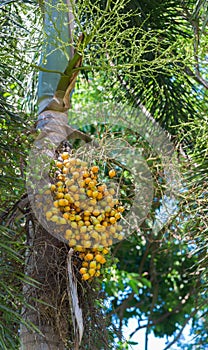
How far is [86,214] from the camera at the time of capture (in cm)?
165

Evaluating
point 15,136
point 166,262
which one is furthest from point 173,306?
point 15,136

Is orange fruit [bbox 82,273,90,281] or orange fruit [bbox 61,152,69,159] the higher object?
orange fruit [bbox 61,152,69,159]

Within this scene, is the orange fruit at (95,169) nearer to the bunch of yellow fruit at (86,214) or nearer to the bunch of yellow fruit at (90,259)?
the bunch of yellow fruit at (86,214)

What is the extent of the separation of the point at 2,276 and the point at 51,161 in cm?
33

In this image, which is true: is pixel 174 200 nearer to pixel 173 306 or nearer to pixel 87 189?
pixel 87 189

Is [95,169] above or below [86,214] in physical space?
above

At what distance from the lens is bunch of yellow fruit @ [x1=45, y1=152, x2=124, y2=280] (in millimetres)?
1649

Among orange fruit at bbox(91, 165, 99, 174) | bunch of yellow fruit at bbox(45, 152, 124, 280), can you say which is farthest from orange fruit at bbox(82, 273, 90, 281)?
orange fruit at bbox(91, 165, 99, 174)

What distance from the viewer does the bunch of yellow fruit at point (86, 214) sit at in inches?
64.9

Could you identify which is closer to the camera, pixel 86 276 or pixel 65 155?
pixel 86 276

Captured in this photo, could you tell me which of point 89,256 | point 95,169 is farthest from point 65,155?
point 89,256

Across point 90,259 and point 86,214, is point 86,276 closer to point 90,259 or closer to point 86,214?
point 90,259

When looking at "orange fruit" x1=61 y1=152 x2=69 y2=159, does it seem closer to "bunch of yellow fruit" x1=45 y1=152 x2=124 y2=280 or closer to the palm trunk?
"bunch of yellow fruit" x1=45 y1=152 x2=124 y2=280

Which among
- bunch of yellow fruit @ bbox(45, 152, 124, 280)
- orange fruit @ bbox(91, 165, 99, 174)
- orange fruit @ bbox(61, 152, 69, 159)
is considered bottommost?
bunch of yellow fruit @ bbox(45, 152, 124, 280)
